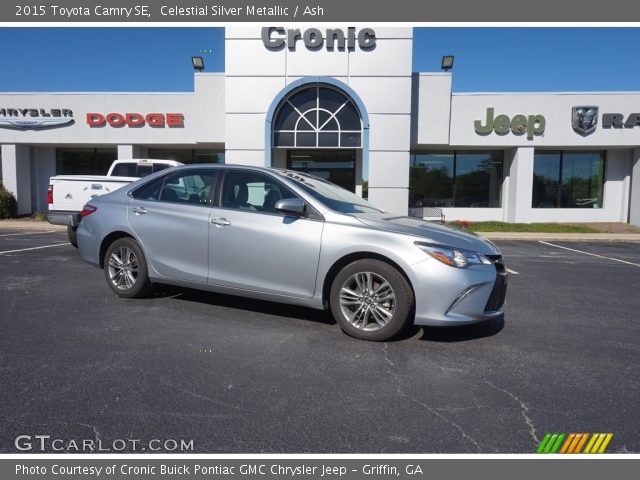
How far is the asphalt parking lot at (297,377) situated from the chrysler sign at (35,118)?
16.8 m

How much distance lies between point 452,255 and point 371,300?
0.84 metres

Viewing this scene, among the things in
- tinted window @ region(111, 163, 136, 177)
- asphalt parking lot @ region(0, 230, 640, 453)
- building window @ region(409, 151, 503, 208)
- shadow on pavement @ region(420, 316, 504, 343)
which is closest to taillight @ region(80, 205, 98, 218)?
asphalt parking lot @ region(0, 230, 640, 453)

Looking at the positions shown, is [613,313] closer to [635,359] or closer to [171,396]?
[635,359]

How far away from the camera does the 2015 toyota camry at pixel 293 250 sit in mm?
4043

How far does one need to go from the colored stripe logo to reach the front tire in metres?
1.61

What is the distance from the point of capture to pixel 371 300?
13.8 feet

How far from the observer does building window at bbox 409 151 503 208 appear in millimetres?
20875

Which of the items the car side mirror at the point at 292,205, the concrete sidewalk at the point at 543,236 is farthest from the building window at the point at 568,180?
the car side mirror at the point at 292,205

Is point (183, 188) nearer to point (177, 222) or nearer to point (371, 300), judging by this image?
point (177, 222)

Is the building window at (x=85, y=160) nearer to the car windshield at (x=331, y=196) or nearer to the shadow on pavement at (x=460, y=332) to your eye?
the car windshield at (x=331, y=196)

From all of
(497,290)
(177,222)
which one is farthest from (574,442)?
(177,222)

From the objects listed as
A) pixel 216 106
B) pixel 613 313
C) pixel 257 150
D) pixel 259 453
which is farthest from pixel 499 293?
pixel 216 106

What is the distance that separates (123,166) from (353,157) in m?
10.2

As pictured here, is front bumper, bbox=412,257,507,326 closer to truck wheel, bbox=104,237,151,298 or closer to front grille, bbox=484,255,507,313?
front grille, bbox=484,255,507,313
